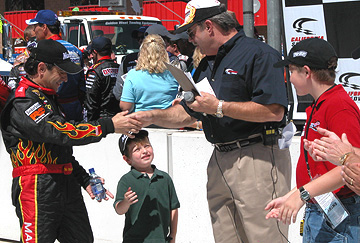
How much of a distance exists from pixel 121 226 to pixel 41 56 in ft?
8.31

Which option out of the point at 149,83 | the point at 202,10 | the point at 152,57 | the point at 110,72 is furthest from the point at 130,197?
the point at 110,72

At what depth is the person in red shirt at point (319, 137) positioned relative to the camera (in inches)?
122

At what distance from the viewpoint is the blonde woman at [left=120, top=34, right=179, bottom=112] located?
18.9 feet

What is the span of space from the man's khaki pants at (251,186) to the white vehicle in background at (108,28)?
8.18 meters

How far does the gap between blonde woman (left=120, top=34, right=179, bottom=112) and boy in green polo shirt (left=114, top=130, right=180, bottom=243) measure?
1124mm

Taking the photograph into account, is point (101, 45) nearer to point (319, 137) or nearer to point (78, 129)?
point (78, 129)

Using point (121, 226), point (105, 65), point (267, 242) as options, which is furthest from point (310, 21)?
point (267, 242)

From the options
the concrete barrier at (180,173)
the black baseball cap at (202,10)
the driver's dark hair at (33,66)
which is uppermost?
the black baseball cap at (202,10)

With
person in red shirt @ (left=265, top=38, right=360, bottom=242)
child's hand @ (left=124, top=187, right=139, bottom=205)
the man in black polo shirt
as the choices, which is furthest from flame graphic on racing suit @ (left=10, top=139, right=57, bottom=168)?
person in red shirt @ (left=265, top=38, right=360, bottom=242)

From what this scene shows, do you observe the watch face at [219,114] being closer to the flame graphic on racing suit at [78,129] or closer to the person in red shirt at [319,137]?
the person in red shirt at [319,137]

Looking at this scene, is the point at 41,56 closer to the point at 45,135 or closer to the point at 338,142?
the point at 45,135

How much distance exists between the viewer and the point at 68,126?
412cm

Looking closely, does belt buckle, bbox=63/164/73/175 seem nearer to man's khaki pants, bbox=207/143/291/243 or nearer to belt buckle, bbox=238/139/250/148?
man's khaki pants, bbox=207/143/291/243

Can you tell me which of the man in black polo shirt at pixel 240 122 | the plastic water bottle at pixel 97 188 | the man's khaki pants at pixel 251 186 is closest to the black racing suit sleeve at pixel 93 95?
the plastic water bottle at pixel 97 188
